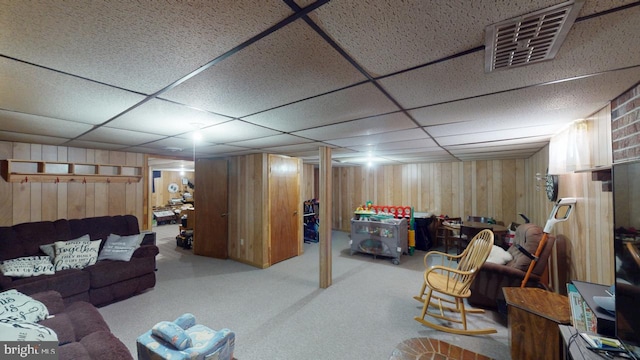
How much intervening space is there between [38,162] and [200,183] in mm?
2291

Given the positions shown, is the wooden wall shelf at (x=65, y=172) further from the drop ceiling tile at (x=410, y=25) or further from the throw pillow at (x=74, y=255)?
the drop ceiling tile at (x=410, y=25)

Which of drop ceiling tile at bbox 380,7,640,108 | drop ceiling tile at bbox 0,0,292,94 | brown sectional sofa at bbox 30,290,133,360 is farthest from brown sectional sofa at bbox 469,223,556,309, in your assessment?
brown sectional sofa at bbox 30,290,133,360

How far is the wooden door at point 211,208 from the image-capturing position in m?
4.88

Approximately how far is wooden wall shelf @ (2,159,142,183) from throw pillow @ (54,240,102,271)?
1089 mm

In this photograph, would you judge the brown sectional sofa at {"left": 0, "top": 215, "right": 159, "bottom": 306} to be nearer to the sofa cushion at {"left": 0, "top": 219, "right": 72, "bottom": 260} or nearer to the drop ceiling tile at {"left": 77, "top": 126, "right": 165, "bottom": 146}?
the sofa cushion at {"left": 0, "top": 219, "right": 72, "bottom": 260}

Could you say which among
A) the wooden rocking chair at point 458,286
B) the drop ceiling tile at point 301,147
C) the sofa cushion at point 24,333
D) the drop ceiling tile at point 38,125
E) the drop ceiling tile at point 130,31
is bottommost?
the wooden rocking chair at point 458,286

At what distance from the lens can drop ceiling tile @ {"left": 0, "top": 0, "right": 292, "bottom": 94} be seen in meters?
0.79

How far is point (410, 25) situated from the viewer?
2.88 feet

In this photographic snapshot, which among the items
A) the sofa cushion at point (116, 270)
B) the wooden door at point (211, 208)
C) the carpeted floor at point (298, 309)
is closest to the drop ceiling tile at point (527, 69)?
the carpeted floor at point (298, 309)

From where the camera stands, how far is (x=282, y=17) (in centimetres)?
85

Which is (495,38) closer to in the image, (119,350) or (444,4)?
(444,4)

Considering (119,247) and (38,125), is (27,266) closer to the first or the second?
(119,247)

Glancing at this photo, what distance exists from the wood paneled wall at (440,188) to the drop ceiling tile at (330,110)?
15.3ft

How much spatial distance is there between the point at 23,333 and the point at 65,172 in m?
3.30
